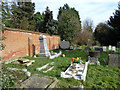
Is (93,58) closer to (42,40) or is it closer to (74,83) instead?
(74,83)

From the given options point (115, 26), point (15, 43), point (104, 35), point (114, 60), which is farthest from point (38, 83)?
point (104, 35)

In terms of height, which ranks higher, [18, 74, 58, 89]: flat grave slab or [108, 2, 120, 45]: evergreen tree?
[108, 2, 120, 45]: evergreen tree

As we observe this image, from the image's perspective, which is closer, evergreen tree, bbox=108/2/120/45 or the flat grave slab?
the flat grave slab

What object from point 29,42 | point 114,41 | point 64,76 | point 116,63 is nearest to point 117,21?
point 114,41

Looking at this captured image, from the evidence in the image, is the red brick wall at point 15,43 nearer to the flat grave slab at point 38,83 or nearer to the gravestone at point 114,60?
the flat grave slab at point 38,83

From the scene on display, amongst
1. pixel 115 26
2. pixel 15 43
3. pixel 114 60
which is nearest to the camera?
pixel 114 60

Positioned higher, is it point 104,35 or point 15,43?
point 104,35

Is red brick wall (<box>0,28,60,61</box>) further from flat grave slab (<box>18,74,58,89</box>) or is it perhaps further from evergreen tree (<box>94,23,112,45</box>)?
evergreen tree (<box>94,23,112,45</box>)

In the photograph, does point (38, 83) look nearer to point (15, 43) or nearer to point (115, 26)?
point (15, 43)

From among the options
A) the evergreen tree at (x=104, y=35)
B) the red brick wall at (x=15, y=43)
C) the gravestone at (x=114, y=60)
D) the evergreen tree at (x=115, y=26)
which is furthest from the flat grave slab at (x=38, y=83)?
the evergreen tree at (x=104, y=35)

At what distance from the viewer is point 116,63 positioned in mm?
7508

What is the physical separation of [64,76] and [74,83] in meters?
0.81

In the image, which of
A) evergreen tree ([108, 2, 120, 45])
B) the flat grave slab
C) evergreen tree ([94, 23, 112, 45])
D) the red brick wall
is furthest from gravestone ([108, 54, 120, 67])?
evergreen tree ([94, 23, 112, 45])

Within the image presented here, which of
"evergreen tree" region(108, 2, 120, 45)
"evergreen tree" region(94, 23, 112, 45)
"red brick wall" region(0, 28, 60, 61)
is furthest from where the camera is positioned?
"evergreen tree" region(94, 23, 112, 45)
